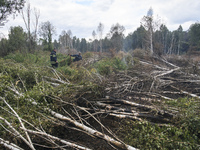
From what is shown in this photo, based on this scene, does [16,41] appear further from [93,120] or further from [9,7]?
[93,120]

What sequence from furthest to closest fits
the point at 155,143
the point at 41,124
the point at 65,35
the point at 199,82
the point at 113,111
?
1. the point at 65,35
2. the point at 199,82
3. the point at 113,111
4. the point at 41,124
5. the point at 155,143

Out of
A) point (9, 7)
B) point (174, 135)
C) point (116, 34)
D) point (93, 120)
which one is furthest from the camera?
point (116, 34)

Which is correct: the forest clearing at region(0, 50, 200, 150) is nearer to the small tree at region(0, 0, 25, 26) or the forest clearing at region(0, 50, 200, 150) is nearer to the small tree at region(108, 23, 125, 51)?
the small tree at region(0, 0, 25, 26)

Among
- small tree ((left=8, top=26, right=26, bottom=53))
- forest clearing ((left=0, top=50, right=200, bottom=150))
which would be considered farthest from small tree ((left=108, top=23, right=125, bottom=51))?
forest clearing ((left=0, top=50, right=200, bottom=150))

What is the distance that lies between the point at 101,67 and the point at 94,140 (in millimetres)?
5090

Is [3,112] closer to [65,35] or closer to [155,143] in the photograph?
[155,143]

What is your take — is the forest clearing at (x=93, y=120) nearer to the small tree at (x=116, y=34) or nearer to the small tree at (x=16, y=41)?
the small tree at (x=16, y=41)

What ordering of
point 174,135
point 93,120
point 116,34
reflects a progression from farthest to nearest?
1. point 116,34
2. point 93,120
3. point 174,135

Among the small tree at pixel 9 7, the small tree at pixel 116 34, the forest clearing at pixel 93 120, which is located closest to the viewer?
the forest clearing at pixel 93 120

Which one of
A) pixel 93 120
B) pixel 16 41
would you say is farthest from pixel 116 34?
pixel 93 120

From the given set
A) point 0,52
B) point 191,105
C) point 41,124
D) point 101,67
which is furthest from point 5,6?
point 191,105

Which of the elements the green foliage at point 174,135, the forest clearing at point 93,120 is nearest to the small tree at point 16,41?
the forest clearing at point 93,120

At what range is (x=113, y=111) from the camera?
3312mm

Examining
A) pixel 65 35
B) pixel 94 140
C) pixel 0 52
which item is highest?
pixel 65 35
